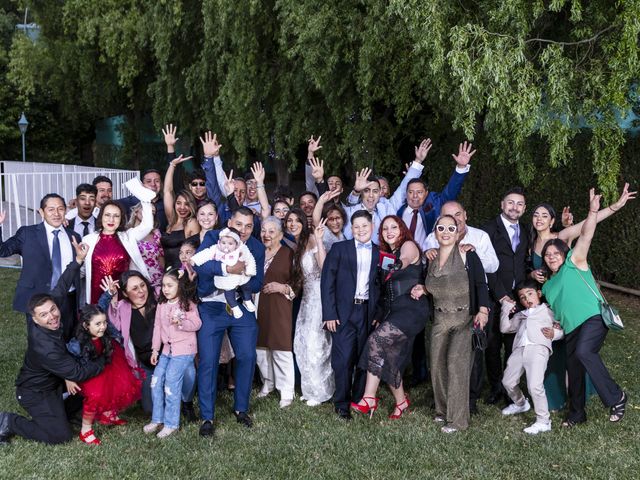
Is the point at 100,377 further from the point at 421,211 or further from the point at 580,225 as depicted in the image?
the point at 580,225

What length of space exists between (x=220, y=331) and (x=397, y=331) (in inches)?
58.4

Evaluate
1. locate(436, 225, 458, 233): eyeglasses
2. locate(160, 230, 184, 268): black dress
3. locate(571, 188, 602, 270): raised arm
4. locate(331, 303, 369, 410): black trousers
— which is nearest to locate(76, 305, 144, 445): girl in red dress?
locate(160, 230, 184, 268): black dress

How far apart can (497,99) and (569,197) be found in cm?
484

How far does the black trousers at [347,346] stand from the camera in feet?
20.7

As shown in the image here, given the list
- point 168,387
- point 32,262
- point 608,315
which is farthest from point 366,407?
point 32,262

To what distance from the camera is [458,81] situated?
8.12m

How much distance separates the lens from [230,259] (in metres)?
5.68

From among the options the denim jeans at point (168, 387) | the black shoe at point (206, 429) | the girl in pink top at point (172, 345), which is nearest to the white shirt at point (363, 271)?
the girl in pink top at point (172, 345)

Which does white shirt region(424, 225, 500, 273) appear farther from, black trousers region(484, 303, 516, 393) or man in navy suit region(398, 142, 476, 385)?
man in navy suit region(398, 142, 476, 385)

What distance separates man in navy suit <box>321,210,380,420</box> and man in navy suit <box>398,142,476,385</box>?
926 mm

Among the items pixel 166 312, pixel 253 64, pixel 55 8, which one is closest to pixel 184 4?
pixel 253 64

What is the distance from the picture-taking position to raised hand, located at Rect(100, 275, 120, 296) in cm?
599

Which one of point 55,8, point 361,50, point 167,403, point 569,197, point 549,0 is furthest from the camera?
point 55,8

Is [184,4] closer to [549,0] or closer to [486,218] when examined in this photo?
[486,218]
